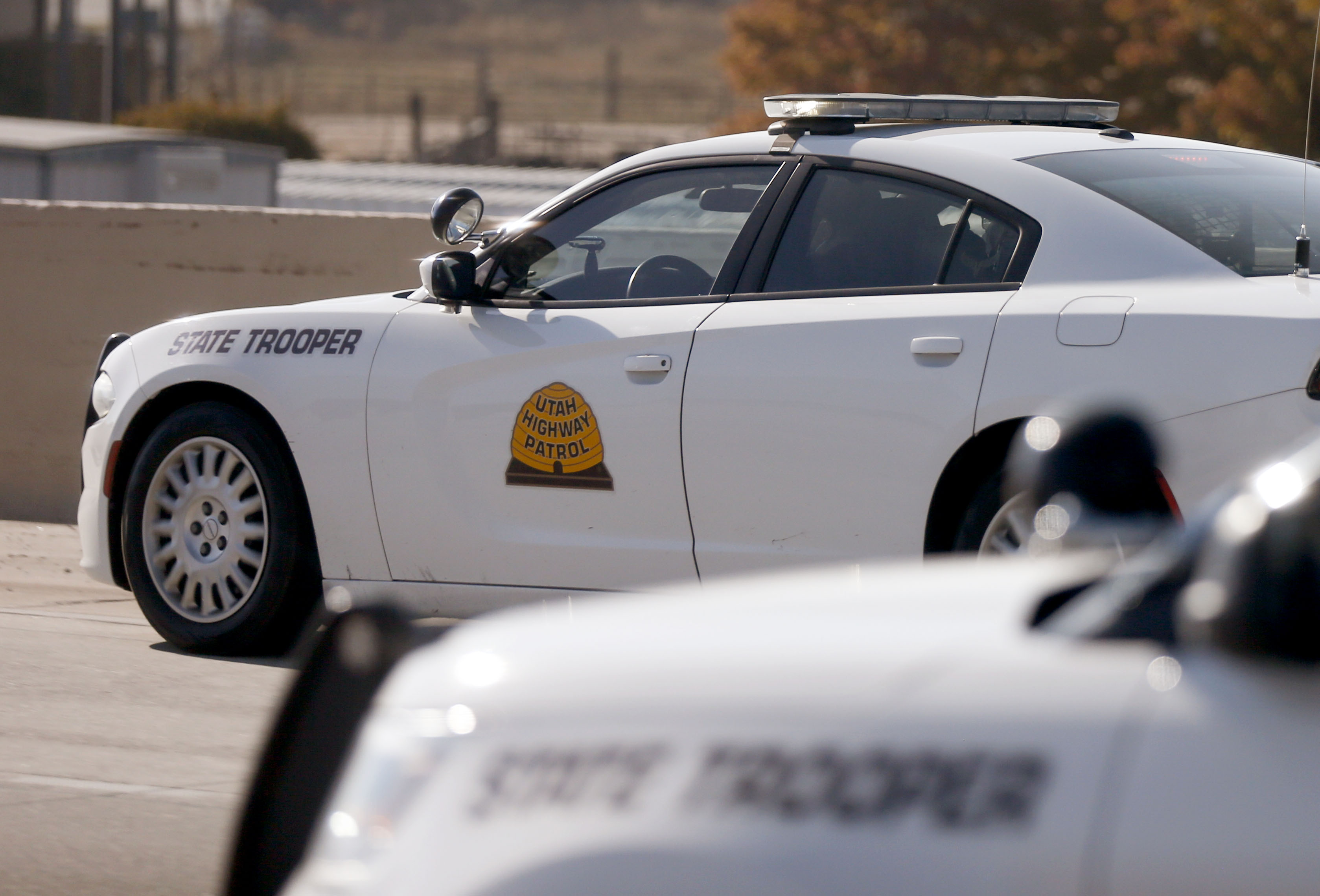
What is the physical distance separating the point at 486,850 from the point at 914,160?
3655 mm

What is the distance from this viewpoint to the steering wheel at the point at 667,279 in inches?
215

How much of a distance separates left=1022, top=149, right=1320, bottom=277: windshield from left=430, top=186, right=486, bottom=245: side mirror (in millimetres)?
1903

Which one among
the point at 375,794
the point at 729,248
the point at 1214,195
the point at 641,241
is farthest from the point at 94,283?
the point at 375,794

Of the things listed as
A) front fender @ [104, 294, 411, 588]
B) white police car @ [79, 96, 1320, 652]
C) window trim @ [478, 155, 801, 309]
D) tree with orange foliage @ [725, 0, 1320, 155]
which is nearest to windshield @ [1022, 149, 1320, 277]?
white police car @ [79, 96, 1320, 652]

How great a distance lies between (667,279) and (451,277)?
0.70 m

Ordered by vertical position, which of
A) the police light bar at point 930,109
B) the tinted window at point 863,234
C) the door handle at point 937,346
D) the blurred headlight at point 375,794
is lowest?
the blurred headlight at point 375,794

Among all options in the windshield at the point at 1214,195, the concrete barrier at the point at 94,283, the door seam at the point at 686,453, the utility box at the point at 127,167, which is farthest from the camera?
the utility box at the point at 127,167

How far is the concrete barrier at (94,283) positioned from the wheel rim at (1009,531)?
16.6 feet

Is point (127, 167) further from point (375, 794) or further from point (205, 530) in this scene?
point (375, 794)

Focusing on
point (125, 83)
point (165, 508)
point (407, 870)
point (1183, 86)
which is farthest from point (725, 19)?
point (407, 870)

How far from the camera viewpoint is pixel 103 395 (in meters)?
6.49

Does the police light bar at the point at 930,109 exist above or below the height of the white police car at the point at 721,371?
above

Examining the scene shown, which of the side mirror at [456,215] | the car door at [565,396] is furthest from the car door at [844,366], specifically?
the side mirror at [456,215]

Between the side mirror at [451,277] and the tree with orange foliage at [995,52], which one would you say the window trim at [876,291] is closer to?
the side mirror at [451,277]
